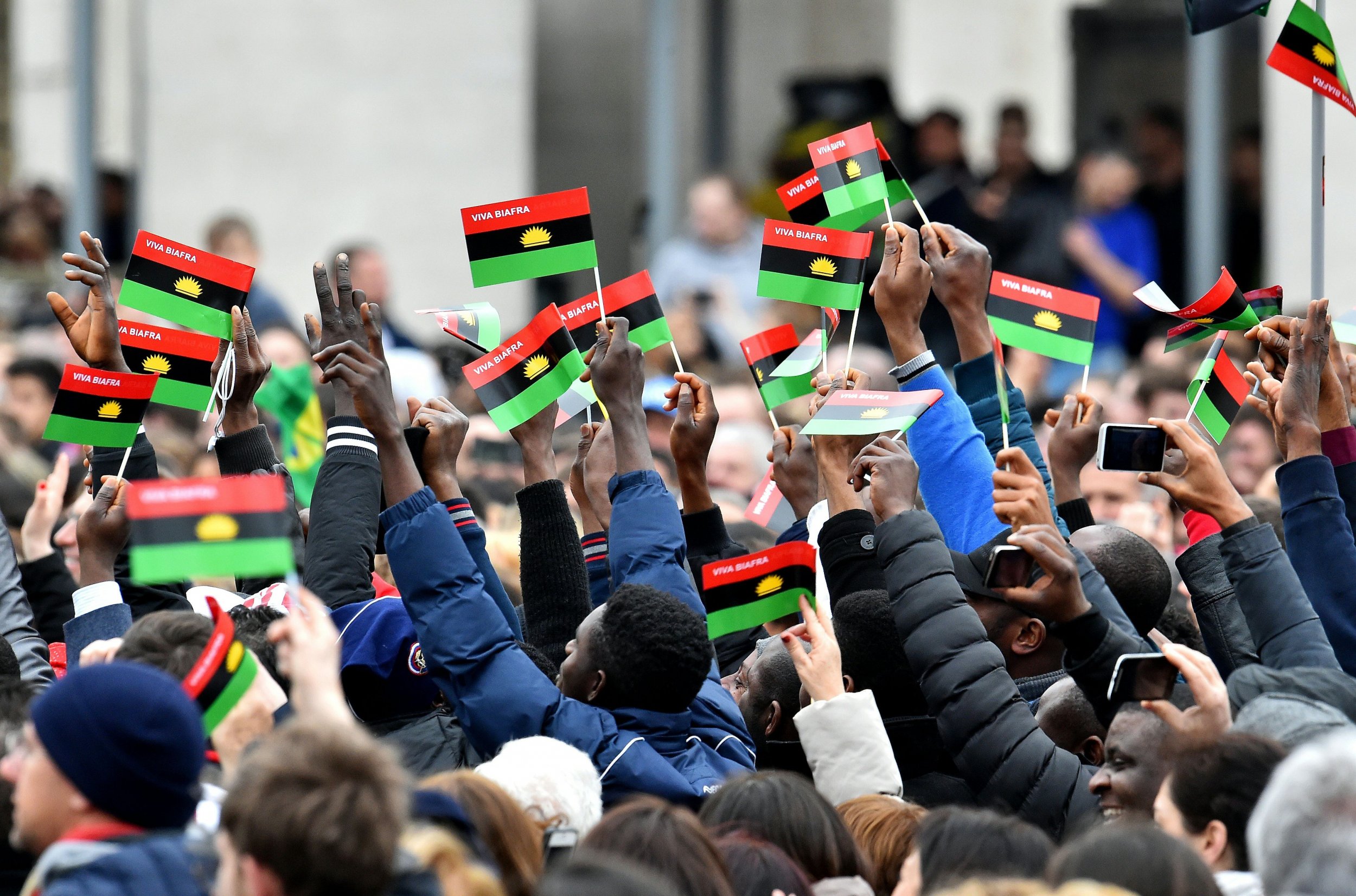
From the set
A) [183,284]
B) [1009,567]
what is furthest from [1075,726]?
[183,284]

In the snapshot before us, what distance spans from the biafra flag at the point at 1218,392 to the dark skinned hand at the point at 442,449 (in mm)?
1899

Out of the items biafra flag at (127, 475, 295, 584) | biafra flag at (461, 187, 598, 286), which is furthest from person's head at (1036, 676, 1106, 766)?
biafra flag at (127, 475, 295, 584)

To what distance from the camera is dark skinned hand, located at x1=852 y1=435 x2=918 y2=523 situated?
420cm

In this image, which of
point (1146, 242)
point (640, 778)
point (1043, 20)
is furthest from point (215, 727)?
point (1043, 20)

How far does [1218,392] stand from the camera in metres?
4.81

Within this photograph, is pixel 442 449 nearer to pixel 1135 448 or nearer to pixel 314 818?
pixel 1135 448

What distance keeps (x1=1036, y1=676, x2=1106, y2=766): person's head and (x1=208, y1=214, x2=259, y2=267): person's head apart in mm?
7845

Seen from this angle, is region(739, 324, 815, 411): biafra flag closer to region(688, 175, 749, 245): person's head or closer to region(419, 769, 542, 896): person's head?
region(419, 769, 542, 896): person's head

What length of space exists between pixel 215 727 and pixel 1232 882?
1857 millimetres

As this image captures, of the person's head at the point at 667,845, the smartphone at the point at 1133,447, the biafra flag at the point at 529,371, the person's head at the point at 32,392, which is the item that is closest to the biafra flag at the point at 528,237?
the biafra flag at the point at 529,371

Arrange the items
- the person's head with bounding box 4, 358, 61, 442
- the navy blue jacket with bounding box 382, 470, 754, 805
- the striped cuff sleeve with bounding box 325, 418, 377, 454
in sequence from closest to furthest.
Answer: the navy blue jacket with bounding box 382, 470, 754, 805 < the striped cuff sleeve with bounding box 325, 418, 377, 454 < the person's head with bounding box 4, 358, 61, 442

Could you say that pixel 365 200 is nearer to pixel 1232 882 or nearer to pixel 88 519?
pixel 88 519

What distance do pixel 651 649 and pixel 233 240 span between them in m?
7.86

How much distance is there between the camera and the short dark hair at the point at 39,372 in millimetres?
9375
